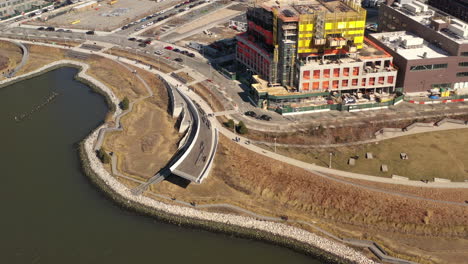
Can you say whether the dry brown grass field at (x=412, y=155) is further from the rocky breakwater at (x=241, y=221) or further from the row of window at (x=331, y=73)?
the row of window at (x=331, y=73)

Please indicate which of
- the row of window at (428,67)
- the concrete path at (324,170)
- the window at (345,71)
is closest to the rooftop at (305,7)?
the window at (345,71)

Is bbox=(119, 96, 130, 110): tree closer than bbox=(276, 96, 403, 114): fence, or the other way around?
bbox=(276, 96, 403, 114): fence

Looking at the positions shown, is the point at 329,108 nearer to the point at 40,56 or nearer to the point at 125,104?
the point at 125,104

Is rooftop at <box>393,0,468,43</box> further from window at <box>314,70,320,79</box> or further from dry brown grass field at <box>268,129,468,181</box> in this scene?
window at <box>314,70,320,79</box>

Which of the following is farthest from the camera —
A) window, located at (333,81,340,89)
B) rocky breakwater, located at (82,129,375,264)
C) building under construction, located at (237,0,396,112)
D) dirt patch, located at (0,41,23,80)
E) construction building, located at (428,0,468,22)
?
construction building, located at (428,0,468,22)

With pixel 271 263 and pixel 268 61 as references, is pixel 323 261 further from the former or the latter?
pixel 268 61

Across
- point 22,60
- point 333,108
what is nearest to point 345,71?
point 333,108

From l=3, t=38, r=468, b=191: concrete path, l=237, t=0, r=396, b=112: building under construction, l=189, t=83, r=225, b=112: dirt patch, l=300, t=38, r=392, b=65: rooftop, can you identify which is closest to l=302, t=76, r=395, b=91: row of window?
l=237, t=0, r=396, b=112: building under construction
